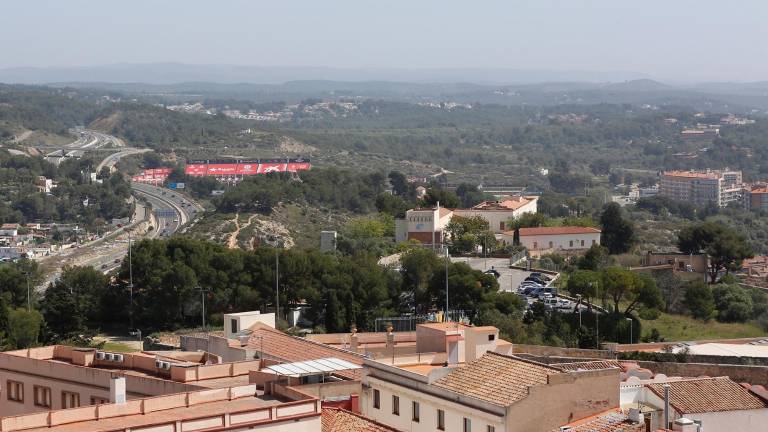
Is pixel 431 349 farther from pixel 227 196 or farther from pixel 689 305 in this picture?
pixel 227 196

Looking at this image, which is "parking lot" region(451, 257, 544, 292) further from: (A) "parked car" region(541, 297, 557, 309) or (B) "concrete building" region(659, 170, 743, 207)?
(B) "concrete building" region(659, 170, 743, 207)

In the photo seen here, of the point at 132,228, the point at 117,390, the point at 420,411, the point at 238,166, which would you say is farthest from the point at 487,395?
the point at 238,166

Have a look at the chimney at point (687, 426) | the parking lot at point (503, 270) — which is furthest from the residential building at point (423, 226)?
the chimney at point (687, 426)

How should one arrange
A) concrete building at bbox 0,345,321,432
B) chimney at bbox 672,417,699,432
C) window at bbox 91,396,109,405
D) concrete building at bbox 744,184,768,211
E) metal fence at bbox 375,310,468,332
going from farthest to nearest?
concrete building at bbox 744,184,768,211 → metal fence at bbox 375,310,468,332 → window at bbox 91,396,109,405 → chimney at bbox 672,417,699,432 → concrete building at bbox 0,345,321,432

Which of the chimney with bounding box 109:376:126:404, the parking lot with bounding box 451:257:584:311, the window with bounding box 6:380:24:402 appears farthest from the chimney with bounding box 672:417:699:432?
the parking lot with bounding box 451:257:584:311

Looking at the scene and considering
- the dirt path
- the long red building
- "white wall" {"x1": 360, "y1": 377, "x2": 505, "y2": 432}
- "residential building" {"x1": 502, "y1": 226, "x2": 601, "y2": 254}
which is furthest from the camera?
the long red building

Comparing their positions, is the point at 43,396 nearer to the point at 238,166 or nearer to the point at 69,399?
the point at 69,399

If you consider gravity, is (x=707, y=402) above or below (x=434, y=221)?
above
